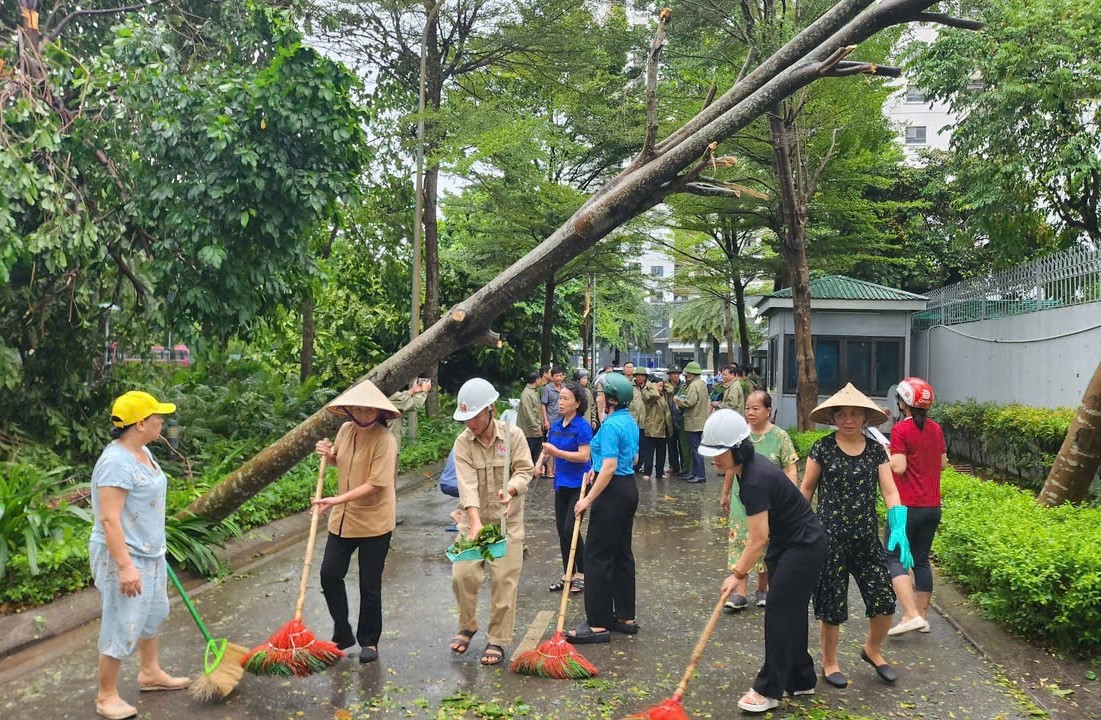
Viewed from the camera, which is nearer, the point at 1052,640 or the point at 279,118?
the point at 1052,640

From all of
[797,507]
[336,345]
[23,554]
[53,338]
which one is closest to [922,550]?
[797,507]

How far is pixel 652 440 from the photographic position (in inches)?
529

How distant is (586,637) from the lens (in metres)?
5.67

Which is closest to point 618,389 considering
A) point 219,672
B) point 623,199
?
point 623,199

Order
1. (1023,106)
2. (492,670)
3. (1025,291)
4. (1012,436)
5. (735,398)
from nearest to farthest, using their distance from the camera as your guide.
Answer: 1. (492,670)
2. (1012,436)
3. (735,398)
4. (1025,291)
5. (1023,106)

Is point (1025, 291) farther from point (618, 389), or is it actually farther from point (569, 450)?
point (618, 389)

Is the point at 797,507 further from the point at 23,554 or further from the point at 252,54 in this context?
the point at 252,54

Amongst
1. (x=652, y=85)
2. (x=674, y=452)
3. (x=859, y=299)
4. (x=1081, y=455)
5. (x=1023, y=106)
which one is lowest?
(x=674, y=452)

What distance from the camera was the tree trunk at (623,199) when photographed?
6500 millimetres

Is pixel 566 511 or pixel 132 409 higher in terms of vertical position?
pixel 132 409

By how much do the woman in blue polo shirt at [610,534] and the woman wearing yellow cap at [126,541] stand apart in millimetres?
2575

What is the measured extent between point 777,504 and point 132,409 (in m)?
3.35

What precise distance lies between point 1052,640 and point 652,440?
8204mm

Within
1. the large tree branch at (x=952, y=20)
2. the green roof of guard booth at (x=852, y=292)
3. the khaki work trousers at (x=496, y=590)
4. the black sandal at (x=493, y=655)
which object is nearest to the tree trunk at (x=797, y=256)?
the green roof of guard booth at (x=852, y=292)
